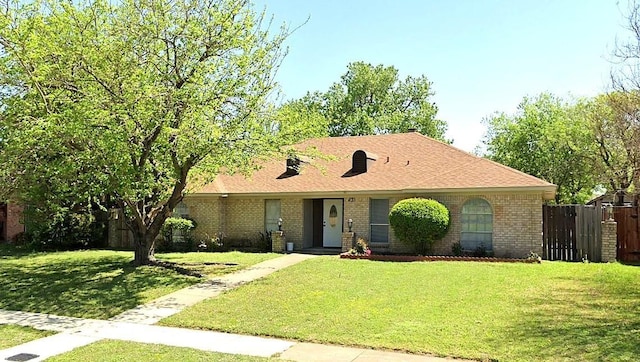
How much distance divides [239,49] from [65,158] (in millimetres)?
5486

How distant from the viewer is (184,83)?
1416 cm

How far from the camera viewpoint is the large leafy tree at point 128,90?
1302 cm

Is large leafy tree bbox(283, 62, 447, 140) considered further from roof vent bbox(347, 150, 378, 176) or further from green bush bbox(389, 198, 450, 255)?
green bush bbox(389, 198, 450, 255)

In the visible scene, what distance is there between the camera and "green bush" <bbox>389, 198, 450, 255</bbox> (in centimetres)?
1783

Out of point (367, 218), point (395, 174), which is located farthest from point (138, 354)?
point (395, 174)

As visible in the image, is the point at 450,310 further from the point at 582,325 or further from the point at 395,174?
the point at 395,174

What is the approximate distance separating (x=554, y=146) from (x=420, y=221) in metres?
23.5

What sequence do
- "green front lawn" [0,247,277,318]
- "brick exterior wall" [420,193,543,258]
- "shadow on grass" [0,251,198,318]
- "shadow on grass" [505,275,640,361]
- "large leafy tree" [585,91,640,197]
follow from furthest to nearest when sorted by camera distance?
"large leafy tree" [585,91,640,197] < "brick exterior wall" [420,193,543,258] < "green front lawn" [0,247,277,318] < "shadow on grass" [0,251,198,318] < "shadow on grass" [505,275,640,361]

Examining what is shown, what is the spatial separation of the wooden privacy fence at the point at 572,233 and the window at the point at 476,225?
6.36ft

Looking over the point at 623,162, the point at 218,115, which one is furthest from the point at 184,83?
the point at 623,162

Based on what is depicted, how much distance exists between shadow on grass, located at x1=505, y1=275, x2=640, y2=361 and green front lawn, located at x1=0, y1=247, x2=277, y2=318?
823 centimetres

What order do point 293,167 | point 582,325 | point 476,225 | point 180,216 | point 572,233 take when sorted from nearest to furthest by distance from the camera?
point 582,325, point 572,233, point 476,225, point 293,167, point 180,216

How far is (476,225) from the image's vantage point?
18422 millimetres

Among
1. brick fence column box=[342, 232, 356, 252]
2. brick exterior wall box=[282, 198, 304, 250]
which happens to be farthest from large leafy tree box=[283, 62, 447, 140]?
brick fence column box=[342, 232, 356, 252]
